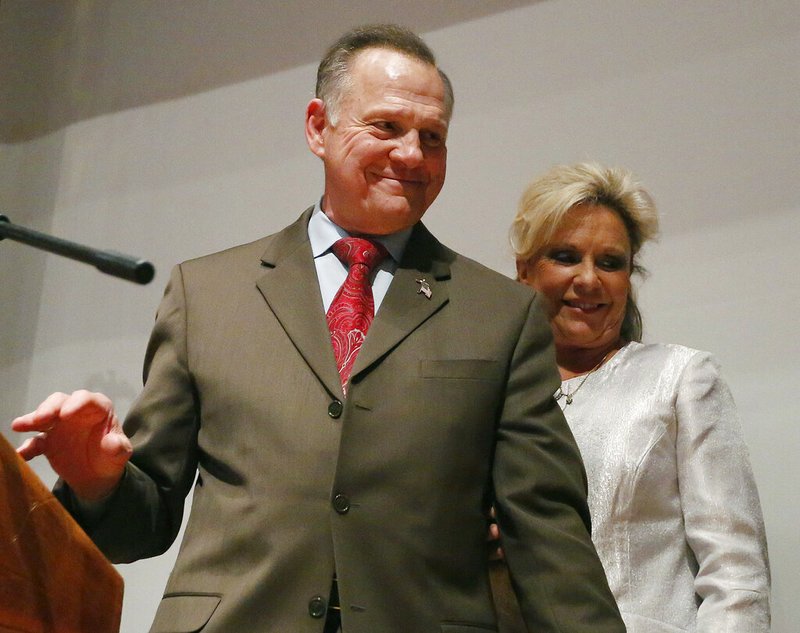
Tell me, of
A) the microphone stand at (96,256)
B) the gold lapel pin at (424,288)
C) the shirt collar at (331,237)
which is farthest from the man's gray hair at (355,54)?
the microphone stand at (96,256)

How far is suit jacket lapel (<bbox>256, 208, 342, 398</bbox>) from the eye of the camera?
5.50 feet

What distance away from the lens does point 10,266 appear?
146 inches

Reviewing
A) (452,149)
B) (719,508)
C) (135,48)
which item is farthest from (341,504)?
(135,48)

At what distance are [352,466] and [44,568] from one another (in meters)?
0.49

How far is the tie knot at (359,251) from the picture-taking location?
5.99 feet

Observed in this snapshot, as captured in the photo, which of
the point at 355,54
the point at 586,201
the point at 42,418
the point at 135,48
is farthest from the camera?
the point at 135,48

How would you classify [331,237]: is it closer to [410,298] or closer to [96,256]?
[410,298]

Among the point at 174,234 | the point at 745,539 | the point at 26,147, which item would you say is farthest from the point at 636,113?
the point at 26,147

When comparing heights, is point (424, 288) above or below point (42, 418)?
above

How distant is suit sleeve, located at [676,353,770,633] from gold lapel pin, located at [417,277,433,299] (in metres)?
0.70

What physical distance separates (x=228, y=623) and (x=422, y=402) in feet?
1.27

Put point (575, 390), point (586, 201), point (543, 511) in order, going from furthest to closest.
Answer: point (586, 201) < point (575, 390) < point (543, 511)

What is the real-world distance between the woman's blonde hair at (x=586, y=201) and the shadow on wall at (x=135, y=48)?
0.98 meters

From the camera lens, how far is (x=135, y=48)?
12.0ft
